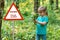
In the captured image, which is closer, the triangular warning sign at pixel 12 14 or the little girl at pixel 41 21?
the little girl at pixel 41 21

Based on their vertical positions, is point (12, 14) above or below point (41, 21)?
above

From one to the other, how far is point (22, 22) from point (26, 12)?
4.43m

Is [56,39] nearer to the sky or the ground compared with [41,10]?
nearer to the ground

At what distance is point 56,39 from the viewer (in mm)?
11266

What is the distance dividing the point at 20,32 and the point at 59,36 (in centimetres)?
177

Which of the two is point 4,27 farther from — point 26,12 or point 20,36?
point 26,12

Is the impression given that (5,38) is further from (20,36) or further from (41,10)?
(41,10)

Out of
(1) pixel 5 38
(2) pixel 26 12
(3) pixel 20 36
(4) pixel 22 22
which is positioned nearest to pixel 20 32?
(3) pixel 20 36

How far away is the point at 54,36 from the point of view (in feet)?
38.1

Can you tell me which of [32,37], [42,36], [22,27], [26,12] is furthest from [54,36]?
[26,12]

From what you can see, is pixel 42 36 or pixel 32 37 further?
pixel 32 37

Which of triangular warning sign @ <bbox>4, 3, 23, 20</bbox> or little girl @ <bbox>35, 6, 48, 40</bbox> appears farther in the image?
triangular warning sign @ <bbox>4, 3, 23, 20</bbox>

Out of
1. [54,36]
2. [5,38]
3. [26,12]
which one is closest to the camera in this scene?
[5,38]

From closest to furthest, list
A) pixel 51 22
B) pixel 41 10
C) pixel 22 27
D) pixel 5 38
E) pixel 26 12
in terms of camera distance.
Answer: pixel 41 10 < pixel 5 38 < pixel 22 27 < pixel 51 22 < pixel 26 12
